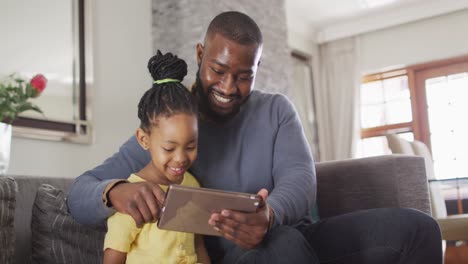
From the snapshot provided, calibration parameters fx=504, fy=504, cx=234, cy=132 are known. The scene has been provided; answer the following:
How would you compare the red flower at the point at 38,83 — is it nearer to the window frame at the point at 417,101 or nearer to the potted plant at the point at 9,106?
the potted plant at the point at 9,106

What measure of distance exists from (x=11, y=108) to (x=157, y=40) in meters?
1.36

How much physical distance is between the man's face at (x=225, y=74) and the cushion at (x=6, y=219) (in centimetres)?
50

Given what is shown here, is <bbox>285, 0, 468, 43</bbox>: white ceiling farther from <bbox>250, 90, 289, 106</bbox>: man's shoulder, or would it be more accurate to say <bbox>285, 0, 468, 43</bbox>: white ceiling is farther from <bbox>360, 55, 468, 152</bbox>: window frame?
<bbox>250, 90, 289, 106</bbox>: man's shoulder

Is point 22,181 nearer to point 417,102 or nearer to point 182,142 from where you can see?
point 182,142

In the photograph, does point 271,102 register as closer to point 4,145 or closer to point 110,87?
point 4,145

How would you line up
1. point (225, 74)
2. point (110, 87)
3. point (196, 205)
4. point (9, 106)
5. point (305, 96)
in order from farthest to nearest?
point (305, 96) < point (110, 87) < point (9, 106) < point (225, 74) < point (196, 205)

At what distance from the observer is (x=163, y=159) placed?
1.05 m

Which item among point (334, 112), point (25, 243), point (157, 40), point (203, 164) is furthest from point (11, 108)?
point (334, 112)

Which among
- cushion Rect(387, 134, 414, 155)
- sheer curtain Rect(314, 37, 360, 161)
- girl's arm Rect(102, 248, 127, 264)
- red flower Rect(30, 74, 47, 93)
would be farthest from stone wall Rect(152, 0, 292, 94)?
sheer curtain Rect(314, 37, 360, 161)

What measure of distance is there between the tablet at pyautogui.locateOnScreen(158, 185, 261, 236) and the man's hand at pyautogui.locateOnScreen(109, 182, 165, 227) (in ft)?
0.16

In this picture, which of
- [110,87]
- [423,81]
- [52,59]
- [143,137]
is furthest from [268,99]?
[423,81]

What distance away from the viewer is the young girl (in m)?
1.00

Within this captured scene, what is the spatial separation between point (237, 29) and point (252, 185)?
39 centimetres

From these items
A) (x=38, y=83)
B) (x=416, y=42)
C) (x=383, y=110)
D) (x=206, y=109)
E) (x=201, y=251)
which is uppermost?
(x=416, y=42)
